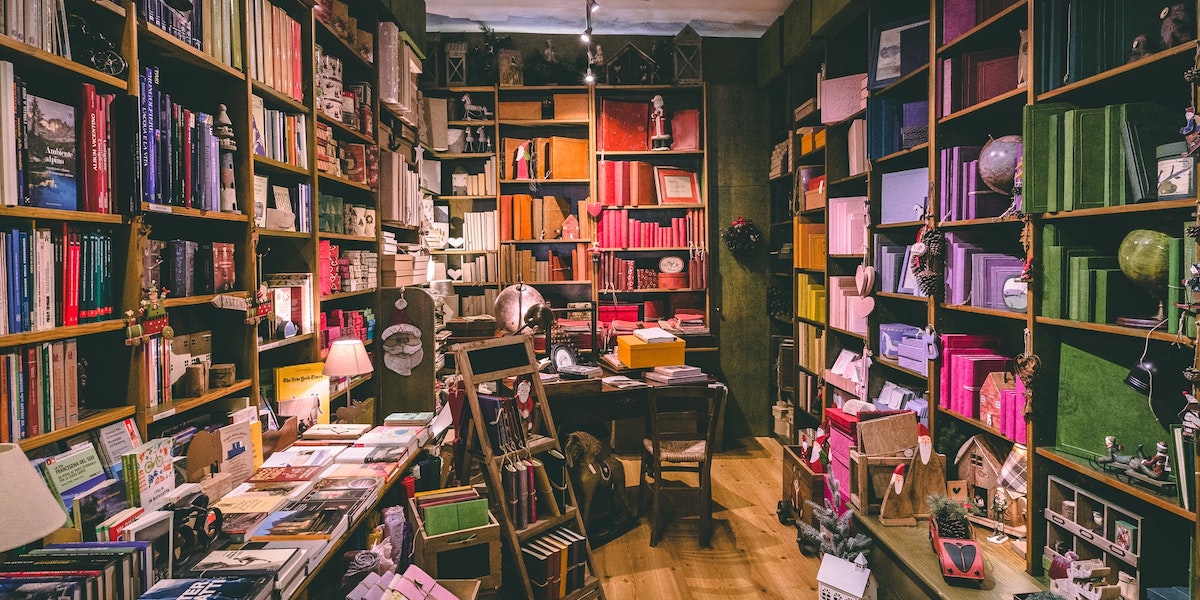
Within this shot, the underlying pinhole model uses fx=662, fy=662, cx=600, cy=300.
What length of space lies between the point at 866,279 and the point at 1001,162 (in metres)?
1.18

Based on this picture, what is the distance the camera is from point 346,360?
3117mm

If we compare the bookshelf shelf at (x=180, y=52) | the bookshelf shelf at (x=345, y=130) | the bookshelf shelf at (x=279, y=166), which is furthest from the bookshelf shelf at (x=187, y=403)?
the bookshelf shelf at (x=345, y=130)

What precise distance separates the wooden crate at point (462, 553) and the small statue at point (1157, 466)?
2083mm

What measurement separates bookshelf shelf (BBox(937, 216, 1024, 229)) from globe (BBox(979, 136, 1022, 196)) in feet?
0.39

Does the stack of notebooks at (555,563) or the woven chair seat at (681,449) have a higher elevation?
the woven chair seat at (681,449)

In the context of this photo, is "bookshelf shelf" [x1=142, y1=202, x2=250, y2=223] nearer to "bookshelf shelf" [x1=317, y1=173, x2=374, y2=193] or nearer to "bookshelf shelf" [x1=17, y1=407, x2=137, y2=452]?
"bookshelf shelf" [x1=17, y1=407, x2=137, y2=452]

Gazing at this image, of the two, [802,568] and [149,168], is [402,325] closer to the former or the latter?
[149,168]

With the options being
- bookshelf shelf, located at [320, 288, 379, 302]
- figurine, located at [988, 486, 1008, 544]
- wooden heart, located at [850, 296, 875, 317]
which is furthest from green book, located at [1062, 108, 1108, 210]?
bookshelf shelf, located at [320, 288, 379, 302]

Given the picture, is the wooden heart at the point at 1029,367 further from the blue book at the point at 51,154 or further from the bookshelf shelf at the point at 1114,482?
the blue book at the point at 51,154

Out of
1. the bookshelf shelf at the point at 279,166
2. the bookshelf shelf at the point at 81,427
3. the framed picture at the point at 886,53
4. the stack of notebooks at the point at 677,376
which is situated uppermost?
the framed picture at the point at 886,53

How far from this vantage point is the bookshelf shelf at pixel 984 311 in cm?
249

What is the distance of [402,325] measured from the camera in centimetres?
403

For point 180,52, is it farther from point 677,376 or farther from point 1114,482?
point 1114,482

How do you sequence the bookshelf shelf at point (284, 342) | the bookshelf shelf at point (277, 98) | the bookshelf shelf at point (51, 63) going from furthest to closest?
the bookshelf shelf at point (284, 342)
the bookshelf shelf at point (277, 98)
the bookshelf shelf at point (51, 63)
